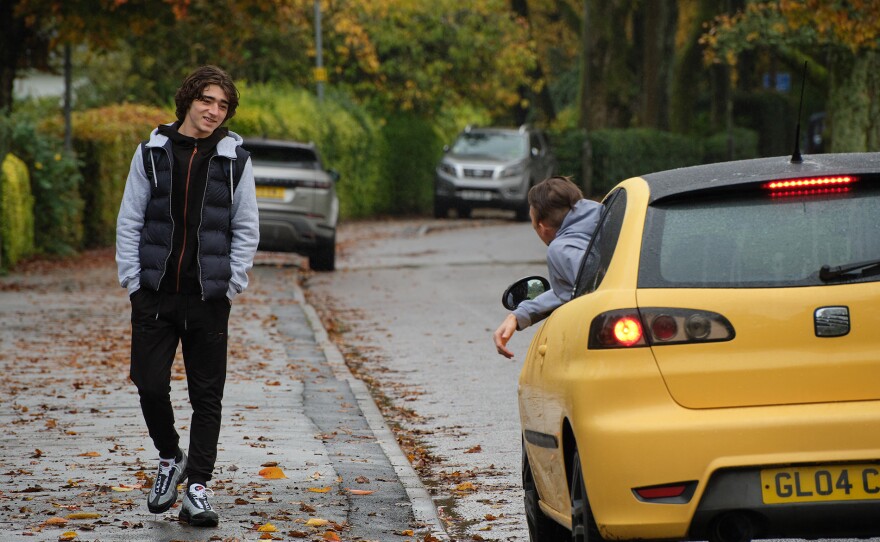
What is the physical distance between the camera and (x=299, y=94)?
130 feet

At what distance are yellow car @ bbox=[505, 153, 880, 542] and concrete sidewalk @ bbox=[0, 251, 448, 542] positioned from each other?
2.14m

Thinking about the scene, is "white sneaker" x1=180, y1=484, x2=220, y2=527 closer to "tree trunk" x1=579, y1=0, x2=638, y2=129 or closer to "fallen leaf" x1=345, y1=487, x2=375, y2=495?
"fallen leaf" x1=345, y1=487, x2=375, y2=495

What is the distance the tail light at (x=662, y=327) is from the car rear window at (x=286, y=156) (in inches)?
773

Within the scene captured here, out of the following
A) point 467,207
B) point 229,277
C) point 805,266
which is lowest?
point 467,207

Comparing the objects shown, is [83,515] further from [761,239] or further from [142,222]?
[761,239]

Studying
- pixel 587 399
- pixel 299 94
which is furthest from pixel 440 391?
pixel 299 94

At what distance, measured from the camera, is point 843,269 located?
534 centimetres

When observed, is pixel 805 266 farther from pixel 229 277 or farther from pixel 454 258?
pixel 454 258

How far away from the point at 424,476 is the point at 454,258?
755 inches

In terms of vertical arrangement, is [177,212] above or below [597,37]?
above

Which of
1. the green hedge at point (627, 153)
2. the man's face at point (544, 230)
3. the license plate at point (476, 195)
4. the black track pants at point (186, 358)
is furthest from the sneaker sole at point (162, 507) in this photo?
the green hedge at point (627, 153)

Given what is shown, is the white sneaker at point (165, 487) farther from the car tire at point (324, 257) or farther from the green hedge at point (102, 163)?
the green hedge at point (102, 163)

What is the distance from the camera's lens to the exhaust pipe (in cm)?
518

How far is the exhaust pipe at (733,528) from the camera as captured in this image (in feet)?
17.0
